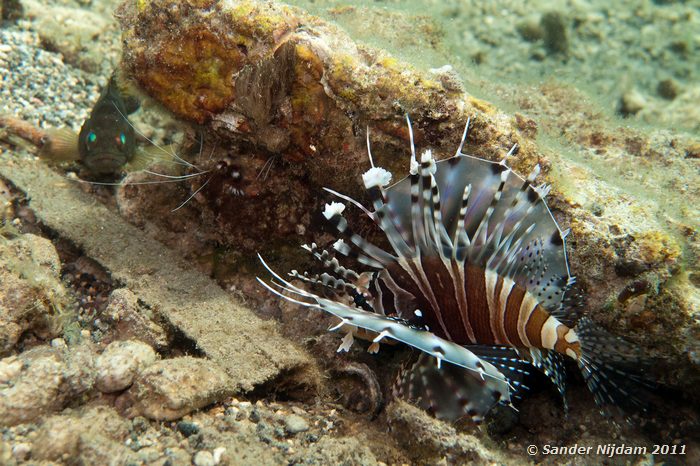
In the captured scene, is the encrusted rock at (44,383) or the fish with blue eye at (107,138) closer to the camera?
the encrusted rock at (44,383)

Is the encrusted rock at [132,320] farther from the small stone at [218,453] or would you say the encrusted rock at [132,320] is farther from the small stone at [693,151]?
the small stone at [693,151]

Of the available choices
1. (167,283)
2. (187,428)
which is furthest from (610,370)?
(167,283)

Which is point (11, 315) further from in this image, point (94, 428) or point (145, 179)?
point (145, 179)

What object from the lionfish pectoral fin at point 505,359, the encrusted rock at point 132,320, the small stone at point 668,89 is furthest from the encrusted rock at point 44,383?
the small stone at point 668,89

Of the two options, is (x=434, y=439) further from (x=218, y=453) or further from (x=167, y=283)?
(x=167, y=283)

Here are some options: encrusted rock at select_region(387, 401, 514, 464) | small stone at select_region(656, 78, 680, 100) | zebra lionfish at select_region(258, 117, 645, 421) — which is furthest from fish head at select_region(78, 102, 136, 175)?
small stone at select_region(656, 78, 680, 100)

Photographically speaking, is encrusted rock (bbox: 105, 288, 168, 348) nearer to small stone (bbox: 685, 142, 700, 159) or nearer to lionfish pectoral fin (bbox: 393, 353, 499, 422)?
lionfish pectoral fin (bbox: 393, 353, 499, 422)
